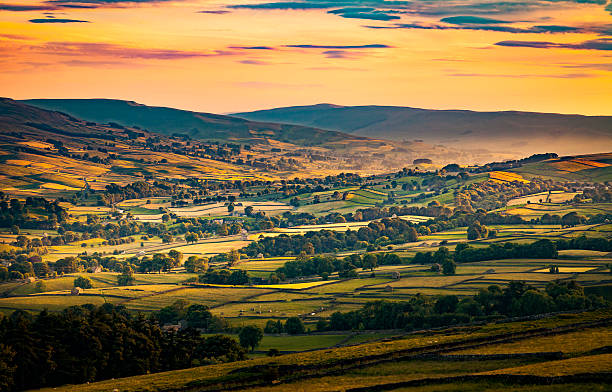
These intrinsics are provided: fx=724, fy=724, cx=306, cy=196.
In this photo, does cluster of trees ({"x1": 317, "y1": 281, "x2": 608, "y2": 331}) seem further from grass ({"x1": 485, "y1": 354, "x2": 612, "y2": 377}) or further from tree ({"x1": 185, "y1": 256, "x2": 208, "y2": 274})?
tree ({"x1": 185, "y1": 256, "x2": 208, "y2": 274})

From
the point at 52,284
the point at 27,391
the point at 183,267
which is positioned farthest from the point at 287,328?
the point at 183,267

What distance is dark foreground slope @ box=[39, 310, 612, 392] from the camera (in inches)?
1889

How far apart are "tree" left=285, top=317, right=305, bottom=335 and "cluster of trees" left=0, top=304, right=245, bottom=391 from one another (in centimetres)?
1911

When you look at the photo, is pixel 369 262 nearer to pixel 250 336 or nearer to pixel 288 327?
pixel 288 327

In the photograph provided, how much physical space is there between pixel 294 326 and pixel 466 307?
25759 mm

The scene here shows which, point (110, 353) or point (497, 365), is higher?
point (497, 365)

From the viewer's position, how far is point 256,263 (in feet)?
605

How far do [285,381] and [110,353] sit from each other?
30869 mm

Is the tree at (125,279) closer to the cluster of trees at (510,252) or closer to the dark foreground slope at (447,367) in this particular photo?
the cluster of trees at (510,252)

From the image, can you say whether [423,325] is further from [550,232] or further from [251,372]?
[550,232]

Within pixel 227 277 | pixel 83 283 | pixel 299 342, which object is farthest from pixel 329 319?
pixel 83 283

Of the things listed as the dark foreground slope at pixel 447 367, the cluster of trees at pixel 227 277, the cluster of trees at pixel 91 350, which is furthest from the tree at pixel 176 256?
the dark foreground slope at pixel 447 367

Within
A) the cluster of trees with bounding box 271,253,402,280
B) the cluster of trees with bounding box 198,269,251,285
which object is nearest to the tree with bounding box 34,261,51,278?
the cluster of trees with bounding box 198,269,251,285

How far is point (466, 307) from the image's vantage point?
107 metres
